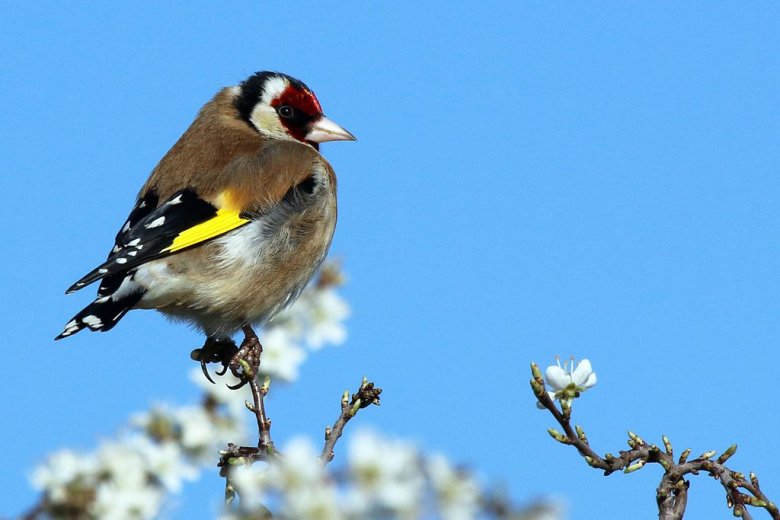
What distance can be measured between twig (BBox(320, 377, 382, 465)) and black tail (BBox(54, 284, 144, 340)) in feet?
5.24

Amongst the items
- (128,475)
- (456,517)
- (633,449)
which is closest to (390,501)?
(456,517)

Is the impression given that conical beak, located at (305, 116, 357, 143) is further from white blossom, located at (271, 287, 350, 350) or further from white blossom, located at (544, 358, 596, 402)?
white blossom, located at (544, 358, 596, 402)

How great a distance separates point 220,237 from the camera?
5074mm

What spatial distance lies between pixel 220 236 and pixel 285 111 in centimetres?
157

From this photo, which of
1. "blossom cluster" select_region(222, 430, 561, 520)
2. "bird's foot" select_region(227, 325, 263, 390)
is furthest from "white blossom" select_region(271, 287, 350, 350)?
"blossom cluster" select_region(222, 430, 561, 520)

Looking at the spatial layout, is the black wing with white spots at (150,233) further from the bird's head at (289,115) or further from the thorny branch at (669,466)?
the thorny branch at (669,466)

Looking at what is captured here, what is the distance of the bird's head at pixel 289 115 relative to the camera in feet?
20.8

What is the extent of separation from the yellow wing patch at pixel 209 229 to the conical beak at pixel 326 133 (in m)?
1.28

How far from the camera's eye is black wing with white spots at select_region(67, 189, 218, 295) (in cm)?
471

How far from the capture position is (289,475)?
1.53 meters

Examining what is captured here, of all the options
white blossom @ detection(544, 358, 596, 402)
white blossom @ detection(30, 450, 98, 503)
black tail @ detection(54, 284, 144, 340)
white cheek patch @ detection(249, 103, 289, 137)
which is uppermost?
white cheek patch @ detection(249, 103, 289, 137)

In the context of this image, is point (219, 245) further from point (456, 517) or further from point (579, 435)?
point (456, 517)

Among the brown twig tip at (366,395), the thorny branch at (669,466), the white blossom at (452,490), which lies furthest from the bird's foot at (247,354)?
the white blossom at (452,490)

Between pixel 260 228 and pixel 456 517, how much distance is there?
3.80 m
